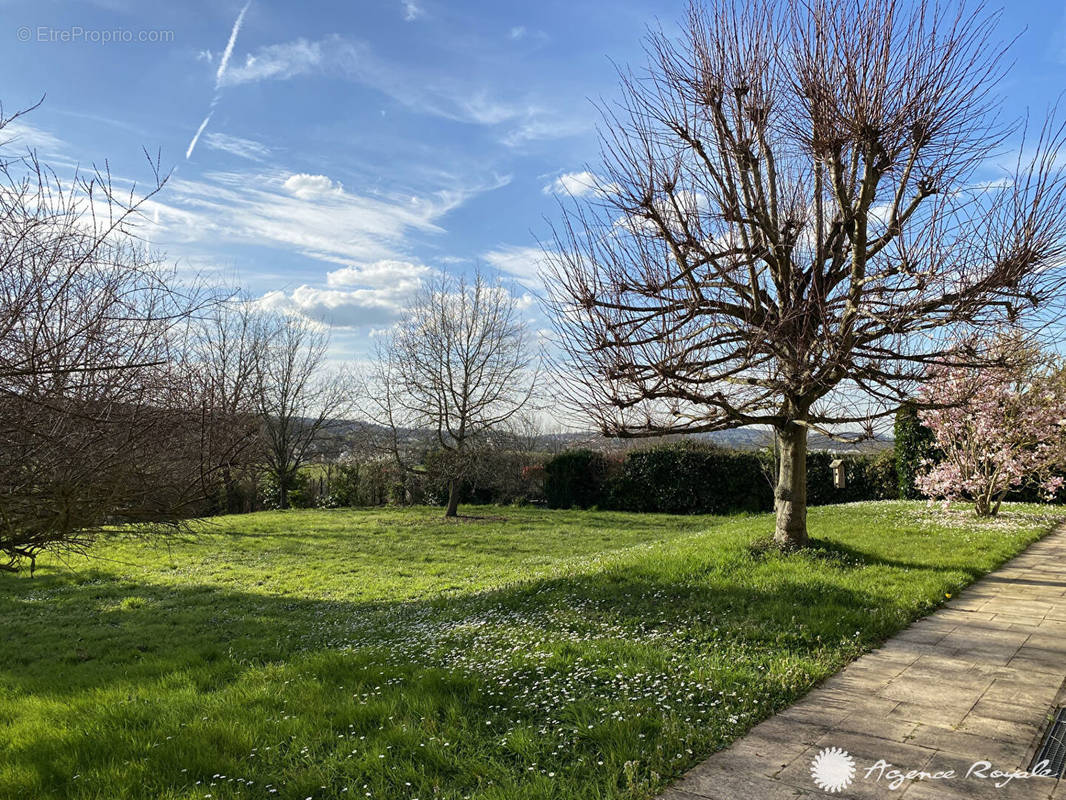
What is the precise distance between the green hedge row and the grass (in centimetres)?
803

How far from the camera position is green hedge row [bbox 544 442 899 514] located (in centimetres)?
2045

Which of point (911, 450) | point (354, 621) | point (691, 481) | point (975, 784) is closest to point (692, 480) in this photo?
point (691, 481)

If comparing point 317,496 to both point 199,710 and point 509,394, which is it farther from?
point 199,710

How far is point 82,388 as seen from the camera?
438 centimetres

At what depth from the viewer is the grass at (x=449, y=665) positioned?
3967 millimetres

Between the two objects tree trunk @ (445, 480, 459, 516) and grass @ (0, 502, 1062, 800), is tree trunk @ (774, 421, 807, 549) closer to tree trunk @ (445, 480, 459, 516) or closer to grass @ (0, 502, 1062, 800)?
grass @ (0, 502, 1062, 800)

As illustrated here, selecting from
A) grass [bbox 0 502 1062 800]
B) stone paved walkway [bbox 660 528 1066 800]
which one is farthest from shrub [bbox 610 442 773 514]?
stone paved walkway [bbox 660 528 1066 800]

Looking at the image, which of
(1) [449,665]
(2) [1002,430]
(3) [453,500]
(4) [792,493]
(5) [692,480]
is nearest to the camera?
(1) [449,665]

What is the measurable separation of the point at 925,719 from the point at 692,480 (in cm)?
1817

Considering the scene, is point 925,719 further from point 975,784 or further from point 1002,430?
point 1002,430

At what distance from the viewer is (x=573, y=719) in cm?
Answer: 439

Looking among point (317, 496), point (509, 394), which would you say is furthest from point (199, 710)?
point (317, 496)

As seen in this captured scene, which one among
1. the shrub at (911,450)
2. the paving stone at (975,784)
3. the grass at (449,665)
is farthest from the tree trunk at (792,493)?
the shrub at (911,450)

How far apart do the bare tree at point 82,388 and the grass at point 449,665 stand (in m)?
1.65
